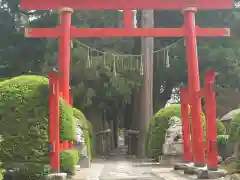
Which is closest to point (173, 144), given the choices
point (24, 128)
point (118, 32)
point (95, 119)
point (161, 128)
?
point (161, 128)

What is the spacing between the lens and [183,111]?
13.2 metres

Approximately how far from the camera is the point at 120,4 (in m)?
12.8

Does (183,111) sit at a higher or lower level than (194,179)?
higher

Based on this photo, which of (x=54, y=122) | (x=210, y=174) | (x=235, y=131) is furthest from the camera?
(x=210, y=174)

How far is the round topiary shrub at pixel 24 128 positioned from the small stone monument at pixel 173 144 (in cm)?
739

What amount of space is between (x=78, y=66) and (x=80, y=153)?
6774mm

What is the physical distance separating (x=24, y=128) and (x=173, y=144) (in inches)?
315

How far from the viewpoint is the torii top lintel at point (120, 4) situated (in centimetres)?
1266

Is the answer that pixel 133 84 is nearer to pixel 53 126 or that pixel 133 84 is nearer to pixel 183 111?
pixel 183 111

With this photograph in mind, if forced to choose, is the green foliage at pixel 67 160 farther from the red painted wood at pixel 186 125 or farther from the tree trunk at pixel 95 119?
the tree trunk at pixel 95 119

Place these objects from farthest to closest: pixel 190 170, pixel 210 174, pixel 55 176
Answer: pixel 190 170 → pixel 210 174 → pixel 55 176

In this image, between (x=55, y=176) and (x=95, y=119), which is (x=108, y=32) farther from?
(x=95, y=119)

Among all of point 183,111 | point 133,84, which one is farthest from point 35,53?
point 183,111

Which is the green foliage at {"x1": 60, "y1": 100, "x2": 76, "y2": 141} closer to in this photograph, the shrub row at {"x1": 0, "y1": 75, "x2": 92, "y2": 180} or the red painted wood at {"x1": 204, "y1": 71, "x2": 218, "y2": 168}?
the shrub row at {"x1": 0, "y1": 75, "x2": 92, "y2": 180}
